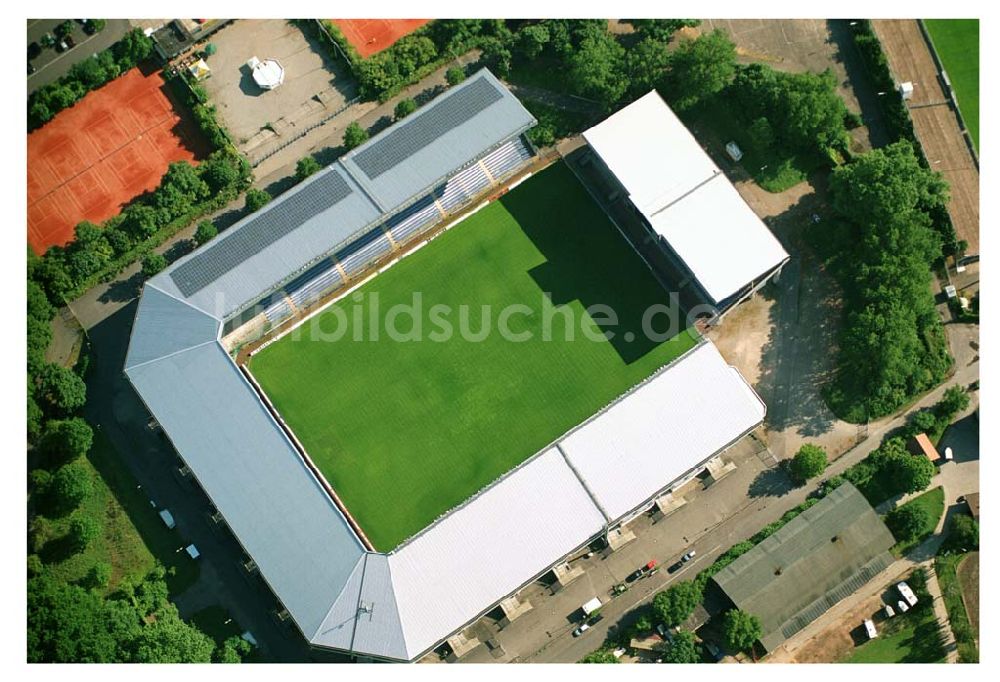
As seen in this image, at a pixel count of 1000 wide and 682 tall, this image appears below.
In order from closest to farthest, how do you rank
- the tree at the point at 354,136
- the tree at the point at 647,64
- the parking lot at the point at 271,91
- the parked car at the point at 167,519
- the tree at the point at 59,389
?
1. the tree at the point at 59,389
2. the parked car at the point at 167,519
3. the tree at the point at 647,64
4. the tree at the point at 354,136
5. the parking lot at the point at 271,91

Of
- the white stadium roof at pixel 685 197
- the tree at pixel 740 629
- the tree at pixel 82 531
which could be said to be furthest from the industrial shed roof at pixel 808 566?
the tree at pixel 82 531

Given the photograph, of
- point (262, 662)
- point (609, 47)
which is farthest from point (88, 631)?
point (609, 47)

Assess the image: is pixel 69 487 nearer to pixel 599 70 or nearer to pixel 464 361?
pixel 464 361

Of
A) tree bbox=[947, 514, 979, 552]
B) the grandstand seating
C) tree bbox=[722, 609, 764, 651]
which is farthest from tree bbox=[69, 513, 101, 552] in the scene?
tree bbox=[947, 514, 979, 552]

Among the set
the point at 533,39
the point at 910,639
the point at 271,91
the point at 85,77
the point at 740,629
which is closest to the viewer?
the point at 740,629

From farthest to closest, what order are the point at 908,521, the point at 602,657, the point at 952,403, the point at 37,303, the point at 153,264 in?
the point at 153,264 → the point at 37,303 → the point at 952,403 → the point at 908,521 → the point at 602,657

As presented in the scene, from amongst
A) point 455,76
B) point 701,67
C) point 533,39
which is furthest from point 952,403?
point 455,76

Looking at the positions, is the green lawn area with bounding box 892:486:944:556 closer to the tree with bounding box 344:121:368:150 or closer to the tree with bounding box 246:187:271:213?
the tree with bounding box 344:121:368:150

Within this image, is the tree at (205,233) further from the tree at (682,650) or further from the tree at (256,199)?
the tree at (682,650)
